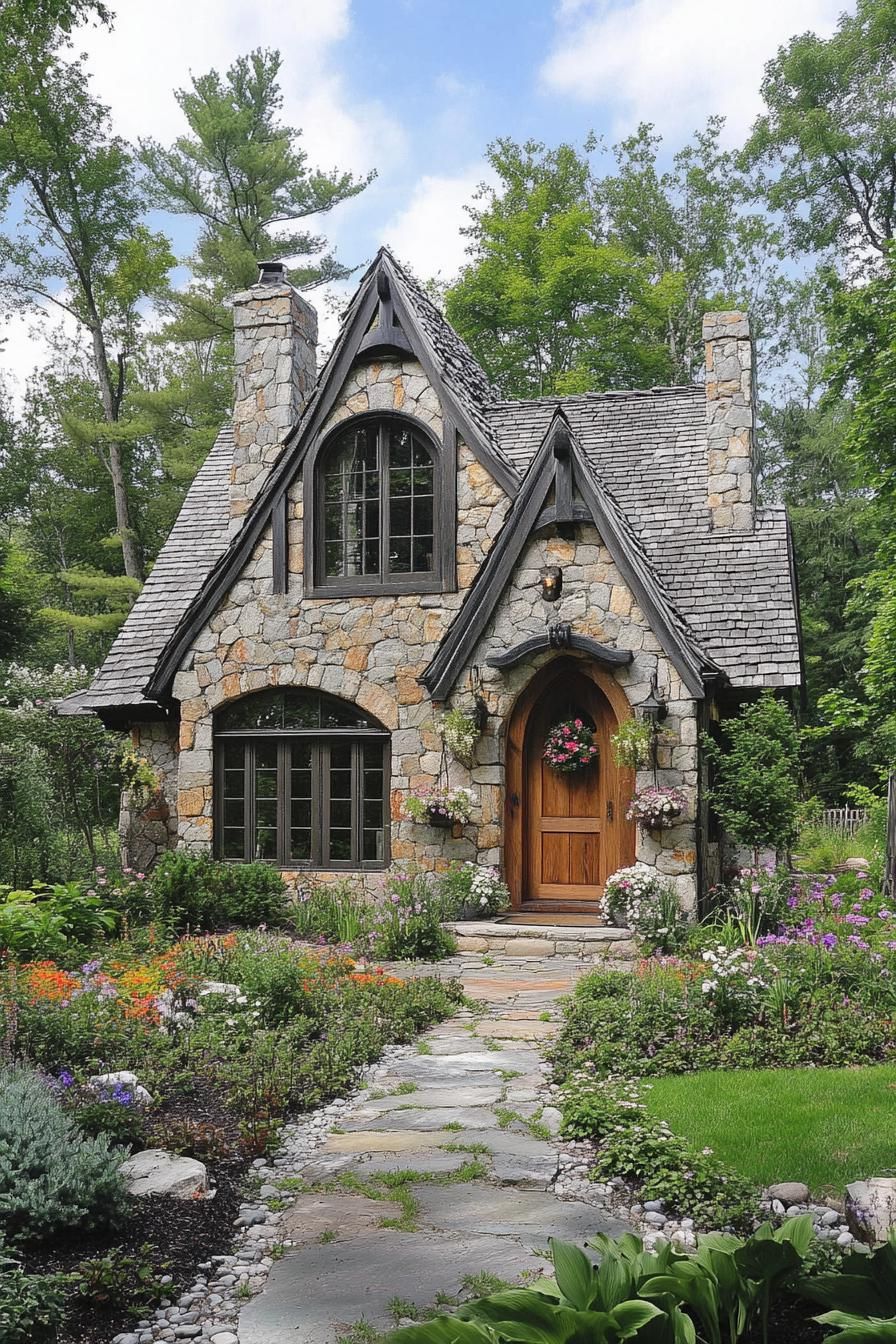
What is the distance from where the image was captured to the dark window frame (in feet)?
42.0

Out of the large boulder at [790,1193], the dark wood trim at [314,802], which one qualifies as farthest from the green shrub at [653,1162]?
the dark wood trim at [314,802]

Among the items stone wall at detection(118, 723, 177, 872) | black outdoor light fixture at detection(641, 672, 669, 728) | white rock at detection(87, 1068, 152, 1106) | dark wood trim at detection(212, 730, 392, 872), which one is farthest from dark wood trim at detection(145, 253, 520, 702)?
white rock at detection(87, 1068, 152, 1106)

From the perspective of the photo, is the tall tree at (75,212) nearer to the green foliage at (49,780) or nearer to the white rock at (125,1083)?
the green foliage at (49,780)

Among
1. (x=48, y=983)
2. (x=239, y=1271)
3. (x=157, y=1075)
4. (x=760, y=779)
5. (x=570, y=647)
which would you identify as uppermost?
(x=570, y=647)

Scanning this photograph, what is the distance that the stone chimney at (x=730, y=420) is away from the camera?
1346 cm

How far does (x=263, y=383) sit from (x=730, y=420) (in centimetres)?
563

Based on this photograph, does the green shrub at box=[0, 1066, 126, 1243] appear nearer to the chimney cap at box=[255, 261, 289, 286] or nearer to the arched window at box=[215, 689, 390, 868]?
the arched window at box=[215, 689, 390, 868]

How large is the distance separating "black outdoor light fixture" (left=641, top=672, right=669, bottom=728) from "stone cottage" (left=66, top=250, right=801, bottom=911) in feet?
0.07

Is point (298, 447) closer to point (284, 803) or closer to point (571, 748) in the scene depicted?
point (284, 803)

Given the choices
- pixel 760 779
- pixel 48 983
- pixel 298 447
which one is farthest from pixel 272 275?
pixel 48 983

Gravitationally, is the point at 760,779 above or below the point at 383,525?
below

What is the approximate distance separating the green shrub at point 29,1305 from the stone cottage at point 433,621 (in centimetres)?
806

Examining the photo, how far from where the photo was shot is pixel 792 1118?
5336 mm

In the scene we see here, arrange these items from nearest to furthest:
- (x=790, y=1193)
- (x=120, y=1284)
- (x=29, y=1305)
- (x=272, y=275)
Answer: (x=29, y=1305) → (x=120, y=1284) → (x=790, y=1193) → (x=272, y=275)
